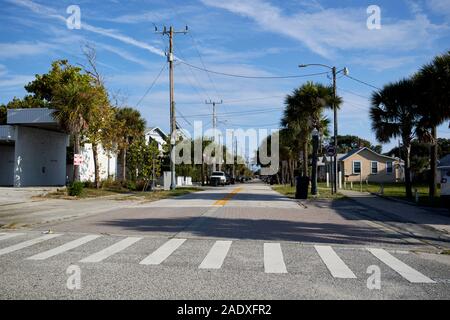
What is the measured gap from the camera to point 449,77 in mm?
22906

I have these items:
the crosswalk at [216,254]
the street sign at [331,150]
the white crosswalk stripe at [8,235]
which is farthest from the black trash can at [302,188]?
the white crosswalk stripe at [8,235]

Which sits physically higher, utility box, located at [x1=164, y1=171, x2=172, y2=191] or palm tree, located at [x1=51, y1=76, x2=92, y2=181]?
palm tree, located at [x1=51, y1=76, x2=92, y2=181]

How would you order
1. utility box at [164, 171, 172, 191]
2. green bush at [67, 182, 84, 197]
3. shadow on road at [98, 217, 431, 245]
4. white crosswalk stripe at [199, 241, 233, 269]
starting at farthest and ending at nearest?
utility box at [164, 171, 172, 191]
green bush at [67, 182, 84, 197]
shadow on road at [98, 217, 431, 245]
white crosswalk stripe at [199, 241, 233, 269]

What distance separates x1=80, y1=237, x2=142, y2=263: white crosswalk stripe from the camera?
348 inches

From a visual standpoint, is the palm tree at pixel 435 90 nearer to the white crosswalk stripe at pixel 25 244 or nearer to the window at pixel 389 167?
the white crosswalk stripe at pixel 25 244

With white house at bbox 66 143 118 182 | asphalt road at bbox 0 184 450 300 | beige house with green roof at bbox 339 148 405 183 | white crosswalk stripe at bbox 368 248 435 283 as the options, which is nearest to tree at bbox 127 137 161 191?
white house at bbox 66 143 118 182

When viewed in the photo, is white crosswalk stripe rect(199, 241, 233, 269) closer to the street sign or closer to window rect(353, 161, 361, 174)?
the street sign

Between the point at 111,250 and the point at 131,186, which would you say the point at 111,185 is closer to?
the point at 131,186

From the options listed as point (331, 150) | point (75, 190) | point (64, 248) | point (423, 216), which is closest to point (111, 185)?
point (75, 190)

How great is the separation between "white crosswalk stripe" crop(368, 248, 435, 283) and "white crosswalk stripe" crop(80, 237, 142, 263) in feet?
17.4

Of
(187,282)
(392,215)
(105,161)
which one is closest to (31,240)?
(187,282)

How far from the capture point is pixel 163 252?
Answer: 971cm

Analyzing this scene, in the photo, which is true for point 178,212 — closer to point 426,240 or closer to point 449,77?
point 426,240
